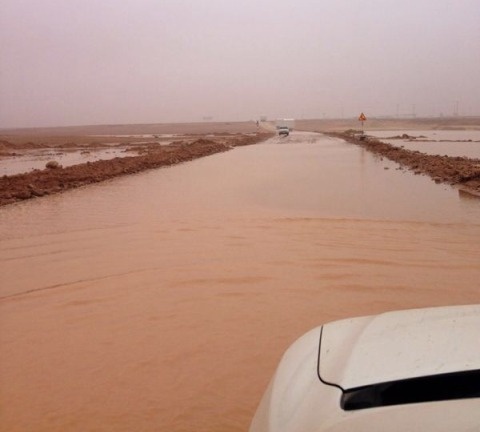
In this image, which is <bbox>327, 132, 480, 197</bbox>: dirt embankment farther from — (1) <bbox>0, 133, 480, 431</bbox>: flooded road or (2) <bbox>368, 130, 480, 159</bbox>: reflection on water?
(2) <bbox>368, 130, 480, 159</bbox>: reflection on water

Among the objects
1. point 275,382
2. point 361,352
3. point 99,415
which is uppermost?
point 361,352

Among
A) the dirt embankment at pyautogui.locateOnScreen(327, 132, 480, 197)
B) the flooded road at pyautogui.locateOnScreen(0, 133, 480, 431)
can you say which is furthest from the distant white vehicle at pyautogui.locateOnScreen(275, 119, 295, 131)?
the flooded road at pyautogui.locateOnScreen(0, 133, 480, 431)

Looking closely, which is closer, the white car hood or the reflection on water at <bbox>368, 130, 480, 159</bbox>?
the white car hood

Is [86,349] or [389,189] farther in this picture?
[389,189]

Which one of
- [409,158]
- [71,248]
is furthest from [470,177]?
[71,248]

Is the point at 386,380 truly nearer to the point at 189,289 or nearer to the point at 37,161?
the point at 189,289

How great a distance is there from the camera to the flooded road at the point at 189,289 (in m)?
3.68

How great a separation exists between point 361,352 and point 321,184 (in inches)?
534

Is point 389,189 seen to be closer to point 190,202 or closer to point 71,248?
point 190,202

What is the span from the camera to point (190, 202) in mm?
12430

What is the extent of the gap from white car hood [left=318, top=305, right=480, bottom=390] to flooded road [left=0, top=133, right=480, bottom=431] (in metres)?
1.51

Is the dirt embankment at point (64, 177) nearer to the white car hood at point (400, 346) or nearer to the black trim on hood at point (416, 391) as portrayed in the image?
the white car hood at point (400, 346)

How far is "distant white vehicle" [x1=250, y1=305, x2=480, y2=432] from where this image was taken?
158 centimetres

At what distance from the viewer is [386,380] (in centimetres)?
171
